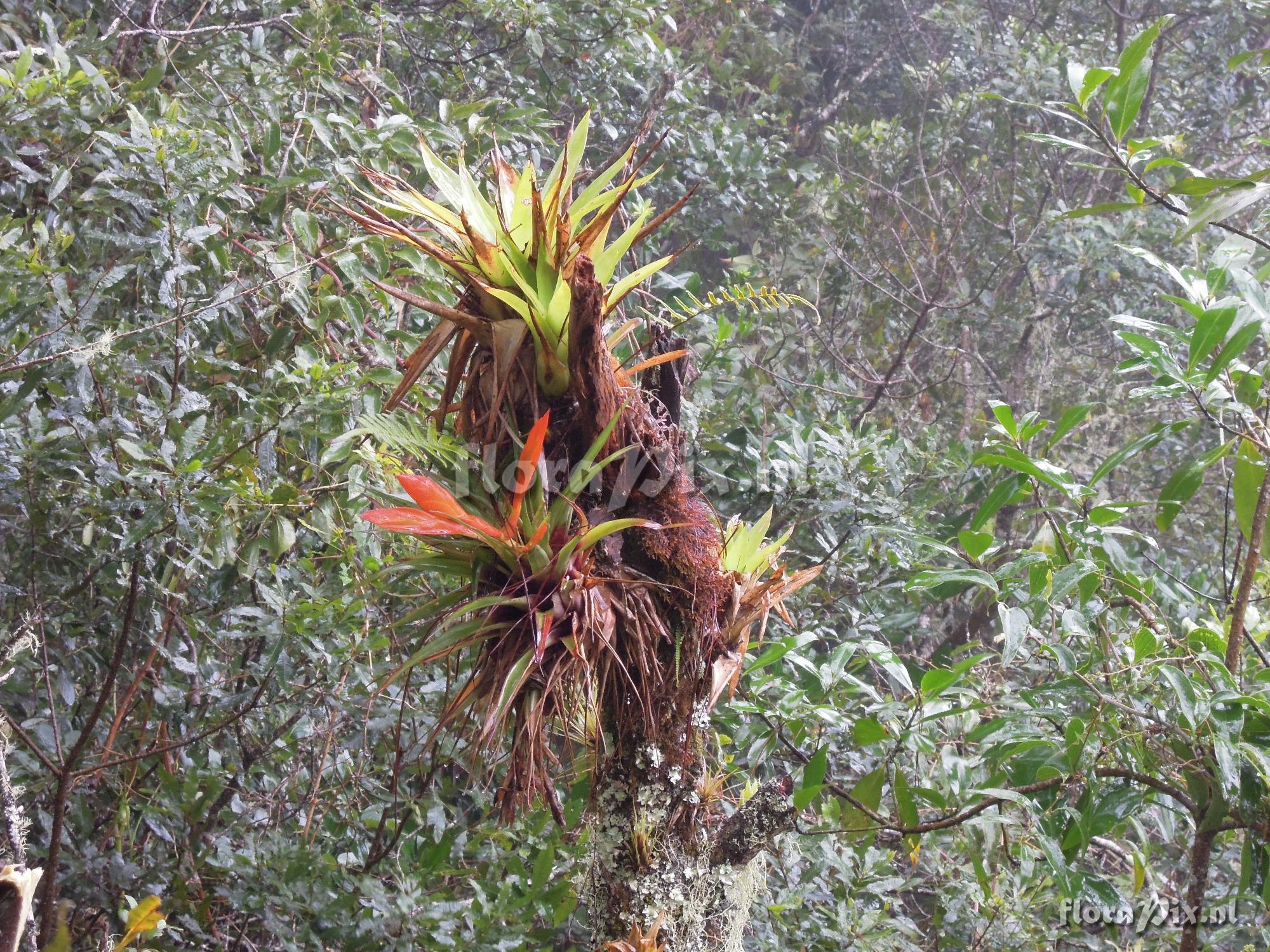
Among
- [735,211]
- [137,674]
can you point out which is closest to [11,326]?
[137,674]

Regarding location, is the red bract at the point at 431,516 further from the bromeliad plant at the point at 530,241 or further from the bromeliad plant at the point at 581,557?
the bromeliad plant at the point at 530,241

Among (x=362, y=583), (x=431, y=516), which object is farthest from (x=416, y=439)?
(x=362, y=583)

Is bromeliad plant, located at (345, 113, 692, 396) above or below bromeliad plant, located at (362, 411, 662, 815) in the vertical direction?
above

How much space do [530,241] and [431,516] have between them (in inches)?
12.2

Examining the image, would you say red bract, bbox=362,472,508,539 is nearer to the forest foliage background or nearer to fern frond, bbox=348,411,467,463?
fern frond, bbox=348,411,467,463

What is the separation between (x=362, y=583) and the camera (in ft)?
4.82

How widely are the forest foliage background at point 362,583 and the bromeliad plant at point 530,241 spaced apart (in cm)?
32

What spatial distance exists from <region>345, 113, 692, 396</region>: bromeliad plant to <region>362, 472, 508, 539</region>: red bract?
165 millimetres

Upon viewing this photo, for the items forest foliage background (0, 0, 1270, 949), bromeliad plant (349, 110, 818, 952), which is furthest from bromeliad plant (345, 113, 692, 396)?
forest foliage background (0, 0, 1270, 949)

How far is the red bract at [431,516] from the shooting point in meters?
0.94

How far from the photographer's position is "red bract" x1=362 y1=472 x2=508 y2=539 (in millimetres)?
943

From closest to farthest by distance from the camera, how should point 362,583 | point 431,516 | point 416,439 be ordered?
point 431,516 → point 416,439 → point 362,583

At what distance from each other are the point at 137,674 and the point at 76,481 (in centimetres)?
37

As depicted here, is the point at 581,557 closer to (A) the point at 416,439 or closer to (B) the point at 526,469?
(B) the point at 526,469
